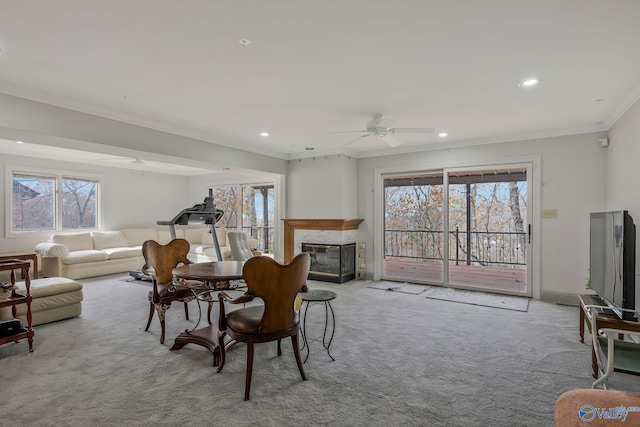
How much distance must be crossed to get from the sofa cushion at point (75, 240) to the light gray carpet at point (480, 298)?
683 centimetres

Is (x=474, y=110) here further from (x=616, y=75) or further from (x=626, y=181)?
(x=626, y=181)

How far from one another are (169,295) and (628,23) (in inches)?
169

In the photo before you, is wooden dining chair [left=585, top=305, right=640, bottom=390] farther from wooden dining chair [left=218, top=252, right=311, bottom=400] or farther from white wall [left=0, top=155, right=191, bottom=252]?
white wall [left=0, top=155, right=191, bottom=252]

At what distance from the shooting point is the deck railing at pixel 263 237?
7863 millimetres

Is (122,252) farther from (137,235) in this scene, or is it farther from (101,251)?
(137,235)

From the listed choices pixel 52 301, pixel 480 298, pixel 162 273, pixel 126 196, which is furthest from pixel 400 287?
pixel 126 196

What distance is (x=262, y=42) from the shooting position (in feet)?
7.85

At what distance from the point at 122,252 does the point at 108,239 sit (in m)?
0.66

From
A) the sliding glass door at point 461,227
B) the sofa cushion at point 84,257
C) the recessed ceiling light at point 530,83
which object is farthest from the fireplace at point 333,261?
the sofa cushion at point 84,257

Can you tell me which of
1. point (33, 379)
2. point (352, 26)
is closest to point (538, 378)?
point (352, 26)

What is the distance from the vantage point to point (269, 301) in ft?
7.64

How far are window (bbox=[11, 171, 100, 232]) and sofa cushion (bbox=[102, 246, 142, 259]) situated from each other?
1.11 meters

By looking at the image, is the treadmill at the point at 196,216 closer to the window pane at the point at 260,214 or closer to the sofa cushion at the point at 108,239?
the window pane at the point at 260,214

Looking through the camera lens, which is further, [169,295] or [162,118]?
[162,118]
